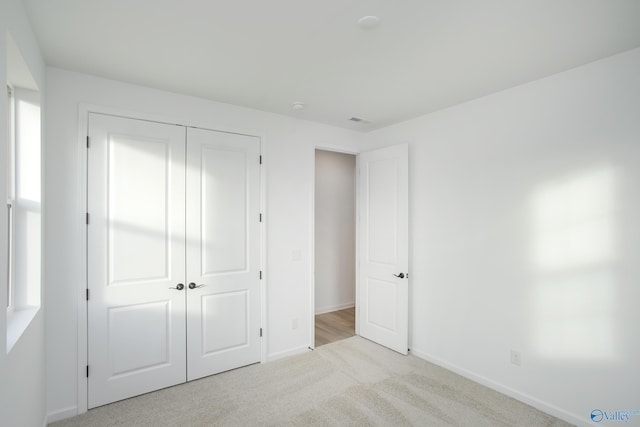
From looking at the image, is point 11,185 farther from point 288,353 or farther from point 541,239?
point 541,239

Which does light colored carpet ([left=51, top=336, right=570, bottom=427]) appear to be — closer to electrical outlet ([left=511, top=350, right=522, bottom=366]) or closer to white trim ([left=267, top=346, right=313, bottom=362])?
white trim ([left=267, top=346, right=313, bottom=362])

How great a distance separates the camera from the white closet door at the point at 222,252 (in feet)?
9.53

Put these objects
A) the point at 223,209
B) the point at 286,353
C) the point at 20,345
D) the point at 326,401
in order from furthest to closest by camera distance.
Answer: the point at 286,353, the point at 223,209, the point at 326,401, the point at 20,345

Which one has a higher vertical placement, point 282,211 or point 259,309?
point 282,211

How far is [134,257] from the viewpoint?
8.63 feet

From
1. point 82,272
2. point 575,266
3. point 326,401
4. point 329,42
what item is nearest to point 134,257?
point 82,272

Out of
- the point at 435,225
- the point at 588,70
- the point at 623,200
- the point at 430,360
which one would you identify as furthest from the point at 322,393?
the point at 588,70

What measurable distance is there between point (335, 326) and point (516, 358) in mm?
2287

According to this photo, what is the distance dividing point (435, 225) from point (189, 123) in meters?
2.61

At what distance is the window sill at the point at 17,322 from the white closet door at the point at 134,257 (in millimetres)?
515

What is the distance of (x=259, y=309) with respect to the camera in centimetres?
329

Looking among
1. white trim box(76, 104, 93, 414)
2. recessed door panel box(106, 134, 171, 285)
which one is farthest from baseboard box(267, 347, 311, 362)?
white trim box(76, 104, 93, 414)

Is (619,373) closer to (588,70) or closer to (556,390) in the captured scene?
(556,390)

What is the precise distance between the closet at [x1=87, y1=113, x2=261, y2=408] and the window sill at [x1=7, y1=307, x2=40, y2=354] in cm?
51
